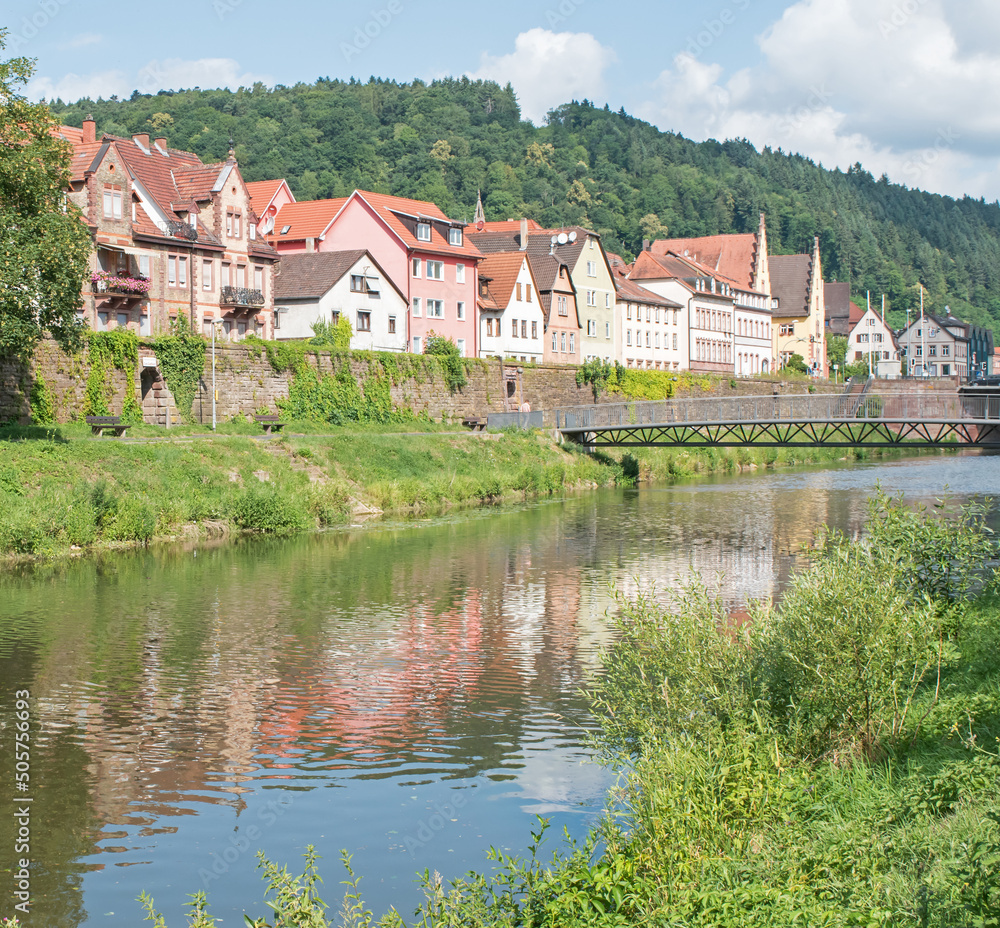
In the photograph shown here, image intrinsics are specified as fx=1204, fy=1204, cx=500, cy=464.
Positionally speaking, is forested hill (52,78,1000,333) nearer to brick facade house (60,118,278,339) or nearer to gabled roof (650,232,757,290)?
gabled roof (650,232,757,290)

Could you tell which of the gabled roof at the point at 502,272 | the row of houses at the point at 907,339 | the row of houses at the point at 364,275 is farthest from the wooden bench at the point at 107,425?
the row of houses at the point at 907,339

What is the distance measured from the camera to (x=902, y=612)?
40.0ft

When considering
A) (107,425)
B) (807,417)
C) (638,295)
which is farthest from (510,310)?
(107,425)

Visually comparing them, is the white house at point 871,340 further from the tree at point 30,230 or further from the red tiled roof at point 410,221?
the tree at point 30,230

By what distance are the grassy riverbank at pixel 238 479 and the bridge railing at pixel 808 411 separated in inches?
129

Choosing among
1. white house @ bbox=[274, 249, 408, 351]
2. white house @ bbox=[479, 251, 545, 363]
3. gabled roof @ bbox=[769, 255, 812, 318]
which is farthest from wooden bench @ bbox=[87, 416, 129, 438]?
gabled roof @ bbox=[769, 255, 812, 318]

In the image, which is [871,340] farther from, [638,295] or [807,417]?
[807,417]

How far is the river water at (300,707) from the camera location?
1109cm

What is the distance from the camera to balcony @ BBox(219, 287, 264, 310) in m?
56.0

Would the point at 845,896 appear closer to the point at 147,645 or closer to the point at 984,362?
the point at 147,645

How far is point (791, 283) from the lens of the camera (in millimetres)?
120062

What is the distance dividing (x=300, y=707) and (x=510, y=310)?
5930cm

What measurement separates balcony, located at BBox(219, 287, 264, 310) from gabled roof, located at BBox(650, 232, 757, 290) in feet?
197

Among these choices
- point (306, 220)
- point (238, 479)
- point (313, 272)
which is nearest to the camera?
point (238, 479)
